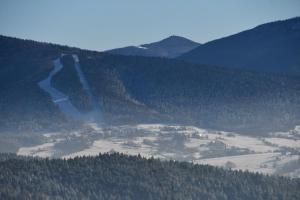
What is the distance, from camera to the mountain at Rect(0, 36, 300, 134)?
125438 millimetres

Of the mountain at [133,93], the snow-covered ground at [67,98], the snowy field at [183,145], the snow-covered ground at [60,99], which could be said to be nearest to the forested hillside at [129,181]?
the snowy field at [183,145]

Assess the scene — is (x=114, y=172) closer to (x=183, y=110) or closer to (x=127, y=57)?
(x=183, y=110)

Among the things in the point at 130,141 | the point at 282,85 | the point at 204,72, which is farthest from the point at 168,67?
the point at 130,141

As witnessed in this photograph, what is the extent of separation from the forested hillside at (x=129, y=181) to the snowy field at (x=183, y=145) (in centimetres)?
2633

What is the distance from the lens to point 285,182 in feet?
185

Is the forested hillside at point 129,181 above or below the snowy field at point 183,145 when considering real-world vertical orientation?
above

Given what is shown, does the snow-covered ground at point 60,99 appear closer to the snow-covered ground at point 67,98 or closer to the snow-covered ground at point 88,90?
the snow-covered ground at point 67,98

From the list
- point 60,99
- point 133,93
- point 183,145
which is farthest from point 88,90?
point 183,145

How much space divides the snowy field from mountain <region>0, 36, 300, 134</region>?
707cm

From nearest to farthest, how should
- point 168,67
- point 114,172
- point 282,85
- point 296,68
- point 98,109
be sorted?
point 114,172, point 98,109, point 282,85, point 168,67, point 296,68

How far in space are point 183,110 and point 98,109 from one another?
14.1m

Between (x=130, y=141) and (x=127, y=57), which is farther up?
(x=127, y=57)

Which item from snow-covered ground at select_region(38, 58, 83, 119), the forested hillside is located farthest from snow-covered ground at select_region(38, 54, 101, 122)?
the forested hillside

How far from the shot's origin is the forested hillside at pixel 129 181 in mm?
48281
